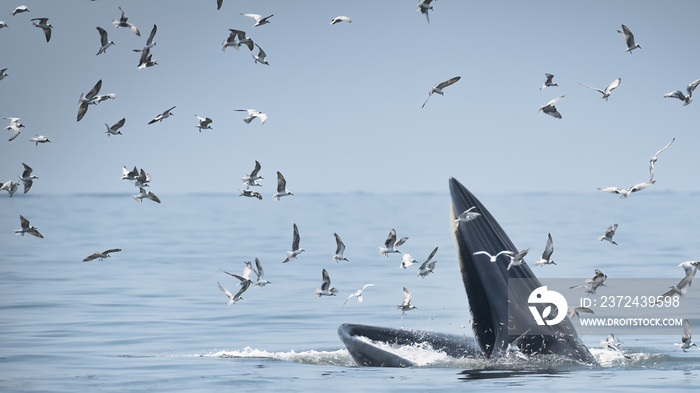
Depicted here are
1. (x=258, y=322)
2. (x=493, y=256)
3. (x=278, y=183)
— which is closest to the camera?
(x=493, y=256)

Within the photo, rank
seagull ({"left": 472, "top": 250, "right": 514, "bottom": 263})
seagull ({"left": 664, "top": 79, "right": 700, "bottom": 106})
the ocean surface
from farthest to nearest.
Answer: seagull ({"left": 664, "top": 79, "right": 700, "bottom": 106}) → the ocean surface → seagull ({"left": 472, "top": 250, "right": 514, "bottom": 263})

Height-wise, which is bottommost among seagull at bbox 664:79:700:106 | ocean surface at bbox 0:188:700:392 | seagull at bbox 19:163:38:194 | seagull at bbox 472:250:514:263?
ocean surface at bbox 0:188:700:392

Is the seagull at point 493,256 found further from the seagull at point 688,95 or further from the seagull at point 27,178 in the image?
the seagull at point 27,178

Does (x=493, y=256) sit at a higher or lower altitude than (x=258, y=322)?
higher

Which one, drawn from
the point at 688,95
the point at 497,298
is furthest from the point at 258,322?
the point at 497,298

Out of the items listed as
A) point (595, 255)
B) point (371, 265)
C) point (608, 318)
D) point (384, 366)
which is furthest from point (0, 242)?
point (384, 366)

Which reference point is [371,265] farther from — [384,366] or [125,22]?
[384,366]

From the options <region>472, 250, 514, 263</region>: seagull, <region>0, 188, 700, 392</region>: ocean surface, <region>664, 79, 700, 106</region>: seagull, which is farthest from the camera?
<region>664, 79, 700, 106</region>: seagull

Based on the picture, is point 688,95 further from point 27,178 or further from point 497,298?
point 27,178

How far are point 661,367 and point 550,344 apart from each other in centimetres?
271

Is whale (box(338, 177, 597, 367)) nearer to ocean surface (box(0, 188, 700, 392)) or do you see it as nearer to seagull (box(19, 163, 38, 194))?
ocean surface (box(0, 188, 700, 392))

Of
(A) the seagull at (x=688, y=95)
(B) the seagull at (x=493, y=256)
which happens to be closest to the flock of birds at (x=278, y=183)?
(A) the seagull at (x=688, y=95)

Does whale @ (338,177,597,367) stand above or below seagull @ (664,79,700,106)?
below

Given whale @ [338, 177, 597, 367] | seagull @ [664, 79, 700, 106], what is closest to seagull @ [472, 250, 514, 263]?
whale @ [338, 177, 597, 367]
